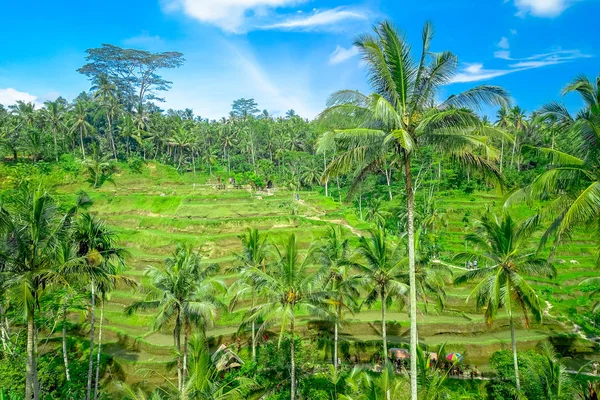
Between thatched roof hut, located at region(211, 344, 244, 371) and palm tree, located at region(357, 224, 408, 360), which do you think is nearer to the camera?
palm tree, located at region(357, 224, 408, 360)

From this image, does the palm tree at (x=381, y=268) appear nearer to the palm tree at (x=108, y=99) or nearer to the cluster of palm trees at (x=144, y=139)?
the cluster of palm trees at (x=144, y=139)

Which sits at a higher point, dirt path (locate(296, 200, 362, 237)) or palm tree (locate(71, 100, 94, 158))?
palm tree (locate(71, 100, 94, 158))

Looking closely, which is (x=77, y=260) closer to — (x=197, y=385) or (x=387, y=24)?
(x=197, y=385)

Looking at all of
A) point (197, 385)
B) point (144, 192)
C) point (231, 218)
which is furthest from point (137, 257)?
point (197, 385)

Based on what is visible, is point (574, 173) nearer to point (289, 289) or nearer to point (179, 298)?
point (289, 289)

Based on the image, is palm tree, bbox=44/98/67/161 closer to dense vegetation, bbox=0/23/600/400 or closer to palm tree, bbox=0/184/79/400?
dense vegetation, bbox=0/23/600/400

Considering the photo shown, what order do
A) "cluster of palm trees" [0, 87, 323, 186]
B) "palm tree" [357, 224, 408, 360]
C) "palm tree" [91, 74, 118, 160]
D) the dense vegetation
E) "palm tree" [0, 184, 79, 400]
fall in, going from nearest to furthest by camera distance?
the dense vegetation, "palm tree" [0, 184, 79, 400], "palm tree" [357, 224, 408, 360], "cluster of palm trees" [0, 87, 323, 186], "palm tree" [91, 74, 118, 160]

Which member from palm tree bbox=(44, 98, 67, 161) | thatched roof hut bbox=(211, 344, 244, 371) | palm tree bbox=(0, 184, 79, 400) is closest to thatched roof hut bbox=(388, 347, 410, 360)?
thatched roof hut bbox=(211, 344, 244, 371)
